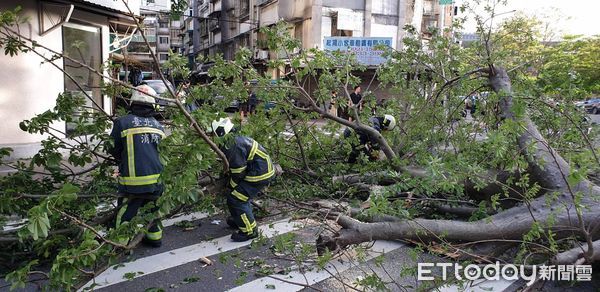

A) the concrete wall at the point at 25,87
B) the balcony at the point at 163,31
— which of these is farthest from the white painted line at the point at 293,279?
the balcony at the point at 163,31

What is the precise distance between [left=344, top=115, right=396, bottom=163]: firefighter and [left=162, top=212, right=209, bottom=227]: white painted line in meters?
2.25

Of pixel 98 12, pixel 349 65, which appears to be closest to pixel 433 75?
pixel 349 65

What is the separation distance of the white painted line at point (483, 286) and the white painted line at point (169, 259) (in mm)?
1445

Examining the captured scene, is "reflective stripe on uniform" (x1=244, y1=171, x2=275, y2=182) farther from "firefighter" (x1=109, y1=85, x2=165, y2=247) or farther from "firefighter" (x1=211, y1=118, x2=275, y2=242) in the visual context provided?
"firefighter" (x1=109, y1=85, x2=165, y2=247)

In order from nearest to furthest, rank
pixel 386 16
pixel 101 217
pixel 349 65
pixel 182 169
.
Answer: pixel 182 169 < pixel 101 217 < pixel 349 65 < pixel 386 16

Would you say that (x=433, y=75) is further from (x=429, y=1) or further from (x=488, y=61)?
(x=429, y=1)

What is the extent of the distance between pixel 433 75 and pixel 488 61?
4.22ft

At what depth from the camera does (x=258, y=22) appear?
2869cm

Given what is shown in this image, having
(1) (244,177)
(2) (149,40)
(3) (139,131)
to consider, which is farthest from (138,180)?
(2) (149,40)

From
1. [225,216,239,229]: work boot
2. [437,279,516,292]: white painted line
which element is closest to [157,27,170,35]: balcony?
[225,216,239,229]: work boot

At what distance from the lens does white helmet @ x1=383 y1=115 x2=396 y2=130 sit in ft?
21.8

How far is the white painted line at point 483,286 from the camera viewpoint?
10.8 ft

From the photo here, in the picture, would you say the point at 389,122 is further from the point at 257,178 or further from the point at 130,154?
the point at 130,154

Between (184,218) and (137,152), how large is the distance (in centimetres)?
146
